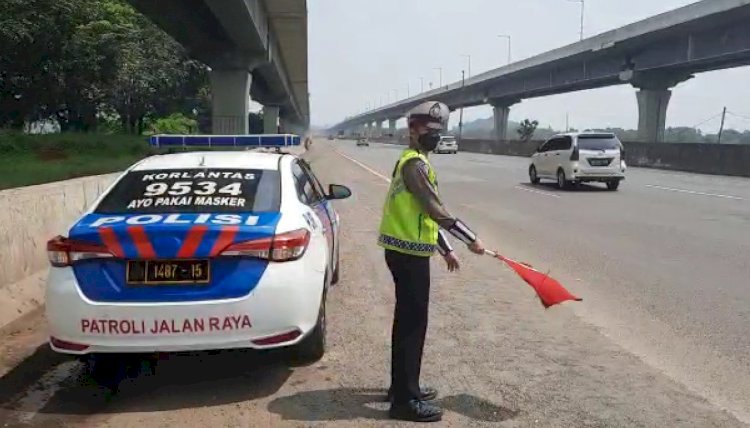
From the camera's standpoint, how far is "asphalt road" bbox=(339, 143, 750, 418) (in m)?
5.50

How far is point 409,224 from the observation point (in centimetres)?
413

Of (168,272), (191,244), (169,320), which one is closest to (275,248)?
(191,244)

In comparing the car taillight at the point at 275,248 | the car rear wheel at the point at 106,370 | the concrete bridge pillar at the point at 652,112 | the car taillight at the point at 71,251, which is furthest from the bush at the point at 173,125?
the car taillight at the point at 275,248

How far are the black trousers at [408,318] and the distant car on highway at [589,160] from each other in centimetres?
1787

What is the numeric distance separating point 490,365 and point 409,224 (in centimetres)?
159

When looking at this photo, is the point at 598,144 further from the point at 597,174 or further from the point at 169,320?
the point at 169,320

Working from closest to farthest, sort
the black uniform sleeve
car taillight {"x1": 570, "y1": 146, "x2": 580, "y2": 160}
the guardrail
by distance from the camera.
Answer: the black uniform sleeve
car taillight {"x1": 570, "y1": 146, "x2": 580, "y2": 160}
the guardrail

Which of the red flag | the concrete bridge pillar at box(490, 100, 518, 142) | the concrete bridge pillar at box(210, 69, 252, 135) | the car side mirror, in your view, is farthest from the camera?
the concrete bridge pillar at box(490, 100, 518, 142)

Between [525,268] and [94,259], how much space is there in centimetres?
270

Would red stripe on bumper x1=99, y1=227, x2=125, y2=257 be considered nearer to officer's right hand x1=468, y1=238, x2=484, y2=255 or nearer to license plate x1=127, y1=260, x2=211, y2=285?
license plate x1=127, y1=260, x2=211, y2=285

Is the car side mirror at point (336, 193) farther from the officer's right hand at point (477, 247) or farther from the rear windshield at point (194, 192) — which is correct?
the officer's right hand at point (477, 247)

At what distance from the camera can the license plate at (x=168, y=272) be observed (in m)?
4.31

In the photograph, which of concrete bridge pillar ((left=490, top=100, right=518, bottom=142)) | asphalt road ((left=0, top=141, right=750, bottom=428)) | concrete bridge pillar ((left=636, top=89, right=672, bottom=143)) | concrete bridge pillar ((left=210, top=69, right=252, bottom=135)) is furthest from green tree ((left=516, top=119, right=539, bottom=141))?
asphalt road ((left=0, top=141, right=750, bottom=428))

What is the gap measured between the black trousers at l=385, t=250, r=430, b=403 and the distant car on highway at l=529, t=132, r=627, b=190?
17865 mm
